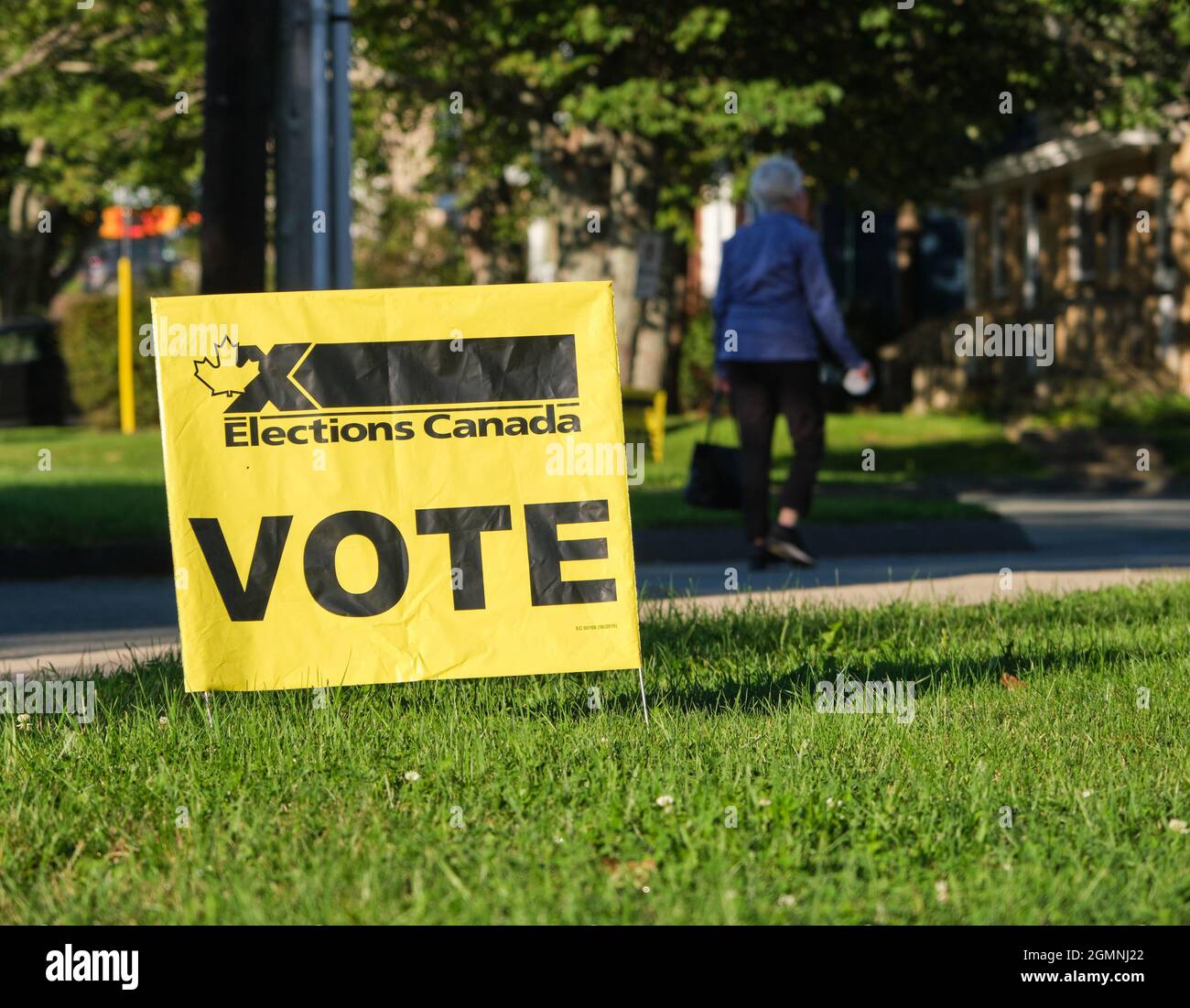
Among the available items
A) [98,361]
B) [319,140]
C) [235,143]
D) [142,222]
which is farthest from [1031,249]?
[319,140]

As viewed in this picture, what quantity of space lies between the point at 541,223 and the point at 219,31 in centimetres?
3738

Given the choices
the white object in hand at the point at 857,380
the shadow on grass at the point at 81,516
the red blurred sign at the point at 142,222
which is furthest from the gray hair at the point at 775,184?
the red blurred sign at the point at 142,222

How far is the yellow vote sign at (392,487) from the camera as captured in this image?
512 centimetres

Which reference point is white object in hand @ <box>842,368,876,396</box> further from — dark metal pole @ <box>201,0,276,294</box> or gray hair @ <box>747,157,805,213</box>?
dark metal pole @ <box>201,0,276,294</box>

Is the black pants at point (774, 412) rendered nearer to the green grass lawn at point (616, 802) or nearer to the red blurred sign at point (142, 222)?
the green grass lawn at point (616, 802)

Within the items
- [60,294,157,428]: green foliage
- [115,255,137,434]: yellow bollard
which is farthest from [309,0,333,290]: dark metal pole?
[60,294,157,428]: green foliage

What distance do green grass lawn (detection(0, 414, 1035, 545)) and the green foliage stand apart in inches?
33.0

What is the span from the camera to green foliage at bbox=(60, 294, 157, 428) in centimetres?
2811

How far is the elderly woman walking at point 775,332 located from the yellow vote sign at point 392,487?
15.7 ft

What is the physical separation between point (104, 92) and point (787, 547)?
59.5 ft

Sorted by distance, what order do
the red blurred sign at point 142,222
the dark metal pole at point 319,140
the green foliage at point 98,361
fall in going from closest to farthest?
the dark metal pole at point 319,140, the green foliage at point 98,361, the red blurred sign at point 142,222

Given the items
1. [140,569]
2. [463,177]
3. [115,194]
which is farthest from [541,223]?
[140,569]

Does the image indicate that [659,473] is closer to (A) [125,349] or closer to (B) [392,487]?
(A) [125,349]
